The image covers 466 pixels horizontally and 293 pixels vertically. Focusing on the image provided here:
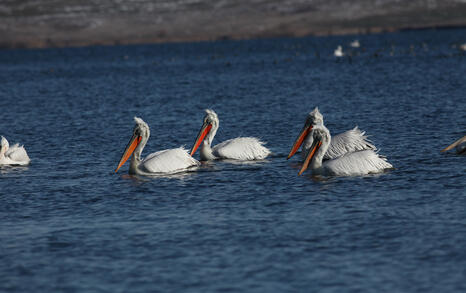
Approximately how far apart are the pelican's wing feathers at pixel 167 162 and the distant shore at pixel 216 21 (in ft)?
445

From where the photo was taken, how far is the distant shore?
499 ft

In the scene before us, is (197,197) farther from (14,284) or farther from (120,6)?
(120,6)

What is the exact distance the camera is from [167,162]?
52.8ft

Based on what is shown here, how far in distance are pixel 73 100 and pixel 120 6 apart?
14003 centimetres

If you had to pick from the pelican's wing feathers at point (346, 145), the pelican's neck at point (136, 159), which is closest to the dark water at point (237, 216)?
the pelican's neck at point (136, 159)

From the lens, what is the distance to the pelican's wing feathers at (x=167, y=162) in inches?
632

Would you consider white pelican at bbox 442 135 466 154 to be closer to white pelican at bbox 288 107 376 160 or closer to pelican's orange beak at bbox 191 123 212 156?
white pelican at bbox 288 107 376 160

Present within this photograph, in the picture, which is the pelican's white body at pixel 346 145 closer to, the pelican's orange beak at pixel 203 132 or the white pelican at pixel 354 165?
the white pelican at pixel 354 165

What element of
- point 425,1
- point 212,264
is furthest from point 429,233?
point 425,1

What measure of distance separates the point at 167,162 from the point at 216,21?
475ft

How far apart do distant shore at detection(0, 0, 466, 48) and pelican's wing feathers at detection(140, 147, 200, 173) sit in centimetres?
13564

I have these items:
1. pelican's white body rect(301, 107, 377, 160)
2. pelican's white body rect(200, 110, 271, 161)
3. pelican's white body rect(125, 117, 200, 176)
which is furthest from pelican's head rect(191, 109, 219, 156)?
pelican's white body rect(301, 107, 377, 160)

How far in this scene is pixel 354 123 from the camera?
23.7 m

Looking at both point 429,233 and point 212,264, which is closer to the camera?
point 212,264
